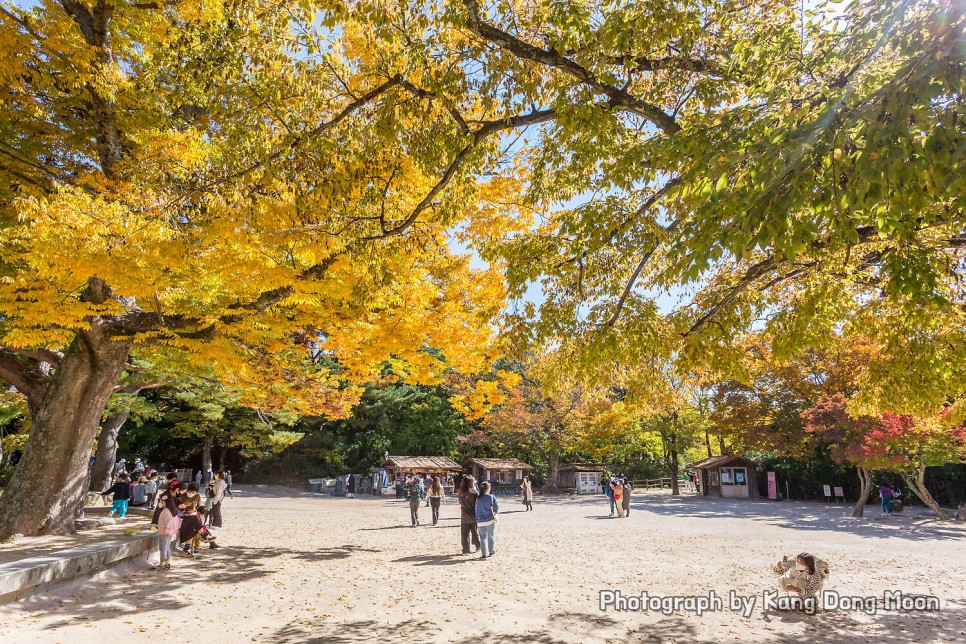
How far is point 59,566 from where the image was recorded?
23.1 ft

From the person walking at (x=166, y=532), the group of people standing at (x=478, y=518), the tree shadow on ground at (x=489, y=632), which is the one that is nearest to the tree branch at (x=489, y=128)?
the tree shadow on ground at (x=489, y=632)

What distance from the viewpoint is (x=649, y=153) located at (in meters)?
5.12

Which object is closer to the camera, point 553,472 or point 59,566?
point 59,566

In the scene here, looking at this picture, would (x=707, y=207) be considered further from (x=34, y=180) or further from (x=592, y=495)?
(x=592, y=495)

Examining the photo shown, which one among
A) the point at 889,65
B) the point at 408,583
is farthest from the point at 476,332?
the point at 889,65

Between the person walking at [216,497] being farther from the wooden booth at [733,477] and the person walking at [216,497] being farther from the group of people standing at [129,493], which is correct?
the wooden booth at [733,477]

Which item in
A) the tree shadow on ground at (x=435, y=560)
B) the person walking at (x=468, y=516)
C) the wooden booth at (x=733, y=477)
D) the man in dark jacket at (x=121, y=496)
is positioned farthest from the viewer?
the wooden booth at (x=733, y=477)

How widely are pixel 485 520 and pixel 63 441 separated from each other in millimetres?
8098

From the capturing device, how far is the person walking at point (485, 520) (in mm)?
10633

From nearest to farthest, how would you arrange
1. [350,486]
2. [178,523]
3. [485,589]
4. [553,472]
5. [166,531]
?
[485,589], [166,531], [178,523], [350,486], [553,472]

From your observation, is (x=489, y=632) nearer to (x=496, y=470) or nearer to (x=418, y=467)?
(x=418, y=467)

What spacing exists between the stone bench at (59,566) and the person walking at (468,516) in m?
5.93

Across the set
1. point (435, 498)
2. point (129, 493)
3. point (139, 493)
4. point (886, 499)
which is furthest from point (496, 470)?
point (129, 493)

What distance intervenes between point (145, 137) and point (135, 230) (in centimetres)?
299
